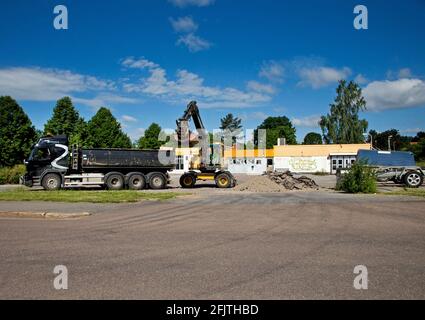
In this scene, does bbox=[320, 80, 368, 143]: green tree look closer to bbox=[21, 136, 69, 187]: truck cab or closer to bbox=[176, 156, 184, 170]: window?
bbox=[176, 156, 184, 170]: window

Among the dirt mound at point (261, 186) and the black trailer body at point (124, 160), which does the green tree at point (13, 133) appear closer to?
the black trailer body at point (124, 160)

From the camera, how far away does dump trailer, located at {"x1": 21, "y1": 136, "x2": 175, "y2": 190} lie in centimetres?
2425

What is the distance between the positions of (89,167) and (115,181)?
1.92 meters

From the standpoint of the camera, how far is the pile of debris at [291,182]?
81.2ft

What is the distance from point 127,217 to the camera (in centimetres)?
1145

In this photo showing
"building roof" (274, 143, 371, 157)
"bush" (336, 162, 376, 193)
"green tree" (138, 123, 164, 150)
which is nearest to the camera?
"bush" (336, 162, 376, 193)

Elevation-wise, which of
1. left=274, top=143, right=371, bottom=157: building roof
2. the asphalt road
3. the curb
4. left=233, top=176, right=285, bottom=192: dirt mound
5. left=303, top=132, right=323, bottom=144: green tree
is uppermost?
left=303, top=132, right=323, bottom=144: green tree

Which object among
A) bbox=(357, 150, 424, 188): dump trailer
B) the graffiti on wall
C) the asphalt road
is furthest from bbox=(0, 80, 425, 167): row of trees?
the asphalt road

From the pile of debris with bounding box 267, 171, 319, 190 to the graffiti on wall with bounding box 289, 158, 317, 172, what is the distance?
3138cm

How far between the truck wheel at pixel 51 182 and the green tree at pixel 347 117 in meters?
54.0

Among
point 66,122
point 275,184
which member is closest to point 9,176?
point 66,122

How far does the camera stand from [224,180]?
86.7 ft
